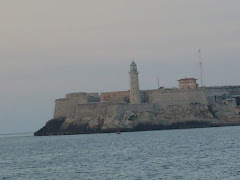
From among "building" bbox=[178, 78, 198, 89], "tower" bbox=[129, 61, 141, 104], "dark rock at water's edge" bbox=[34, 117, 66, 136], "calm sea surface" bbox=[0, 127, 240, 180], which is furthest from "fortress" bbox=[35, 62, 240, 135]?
"calm sea surface" bbox=[0, 127, 240, 180]

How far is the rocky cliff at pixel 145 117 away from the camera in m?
78.9

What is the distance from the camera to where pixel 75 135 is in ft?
280

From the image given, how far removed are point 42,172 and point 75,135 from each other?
2019 inches

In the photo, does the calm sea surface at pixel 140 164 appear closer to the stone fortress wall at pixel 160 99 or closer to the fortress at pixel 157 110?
the fortress at pixel 157 110

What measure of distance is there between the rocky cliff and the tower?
5.91 ft

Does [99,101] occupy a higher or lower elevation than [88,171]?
higher

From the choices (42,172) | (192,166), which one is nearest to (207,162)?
(192,166)

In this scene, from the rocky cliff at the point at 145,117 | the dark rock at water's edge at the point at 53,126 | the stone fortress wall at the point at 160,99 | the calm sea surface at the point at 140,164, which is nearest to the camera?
the calm sea surface at the point at 140,164

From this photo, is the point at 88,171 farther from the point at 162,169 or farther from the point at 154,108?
the point at 154,108

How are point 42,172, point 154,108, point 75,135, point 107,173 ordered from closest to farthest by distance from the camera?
point 107,173 → point 42,172 → point 154,108 → point 75,135

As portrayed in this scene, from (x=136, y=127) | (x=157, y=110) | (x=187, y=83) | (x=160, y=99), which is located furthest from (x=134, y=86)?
(x=187, y=83)

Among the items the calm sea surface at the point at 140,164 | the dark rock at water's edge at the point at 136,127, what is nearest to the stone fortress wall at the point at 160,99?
the dark rock at water's edge at the point at 136,127

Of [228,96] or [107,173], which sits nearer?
[107,173]

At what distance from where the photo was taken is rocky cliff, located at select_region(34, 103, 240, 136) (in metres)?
78.9
